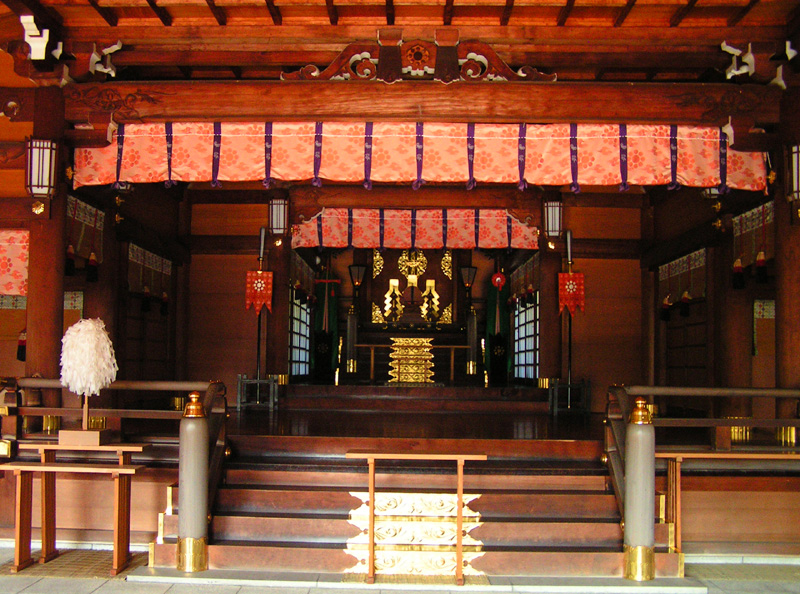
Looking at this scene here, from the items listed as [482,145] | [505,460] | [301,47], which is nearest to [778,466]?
[505,460]

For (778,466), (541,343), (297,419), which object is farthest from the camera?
(541,343)

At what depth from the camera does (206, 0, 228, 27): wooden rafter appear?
5.25 m

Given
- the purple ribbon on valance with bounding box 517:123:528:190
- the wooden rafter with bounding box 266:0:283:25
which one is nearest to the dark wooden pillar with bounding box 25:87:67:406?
the wooden rafter with bounding box 266:0:283:25

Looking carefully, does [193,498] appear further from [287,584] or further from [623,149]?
[623,149]

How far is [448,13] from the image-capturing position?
17.6ft

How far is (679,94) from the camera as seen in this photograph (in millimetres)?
5680

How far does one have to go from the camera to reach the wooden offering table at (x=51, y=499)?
14.9 feet

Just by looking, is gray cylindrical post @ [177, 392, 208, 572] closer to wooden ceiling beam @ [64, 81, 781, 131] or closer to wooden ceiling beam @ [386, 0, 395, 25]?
wooden ceiling beam @ [64, 81, 781, 131]

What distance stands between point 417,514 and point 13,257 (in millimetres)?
5161

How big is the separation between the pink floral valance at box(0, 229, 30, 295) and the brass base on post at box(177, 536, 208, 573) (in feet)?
13.5

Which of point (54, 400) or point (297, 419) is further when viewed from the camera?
point (297, 419)

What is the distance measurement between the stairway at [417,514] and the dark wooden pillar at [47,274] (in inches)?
67.8

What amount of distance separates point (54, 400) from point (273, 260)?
4.37 metres

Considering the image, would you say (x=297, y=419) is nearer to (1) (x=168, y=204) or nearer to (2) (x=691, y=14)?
(1) (x=168, y=204)
